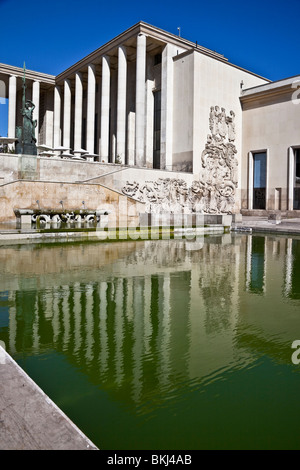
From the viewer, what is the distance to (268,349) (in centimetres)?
352

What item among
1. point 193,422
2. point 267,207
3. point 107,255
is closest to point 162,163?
point 267,207

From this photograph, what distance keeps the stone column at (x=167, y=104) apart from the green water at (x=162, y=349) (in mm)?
21345

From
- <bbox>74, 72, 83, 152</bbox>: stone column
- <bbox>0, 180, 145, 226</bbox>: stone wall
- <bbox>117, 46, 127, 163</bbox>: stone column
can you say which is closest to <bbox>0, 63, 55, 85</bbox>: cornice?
<bbox>74, 72, 83, 152</bbox>: stone column

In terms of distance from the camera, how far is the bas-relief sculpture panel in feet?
79.4

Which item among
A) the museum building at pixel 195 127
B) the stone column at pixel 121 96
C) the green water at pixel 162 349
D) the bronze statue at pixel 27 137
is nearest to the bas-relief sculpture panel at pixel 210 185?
the museum building at pixel 195 127

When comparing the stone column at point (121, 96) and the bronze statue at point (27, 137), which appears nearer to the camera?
the bronze statue at point (27, 137)

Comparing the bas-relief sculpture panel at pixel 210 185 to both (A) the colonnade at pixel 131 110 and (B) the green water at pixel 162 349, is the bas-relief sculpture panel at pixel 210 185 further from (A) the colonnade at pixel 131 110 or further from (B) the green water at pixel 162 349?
(B) the green water at pixel 162 349

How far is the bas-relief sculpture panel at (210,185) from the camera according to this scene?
24203 mm

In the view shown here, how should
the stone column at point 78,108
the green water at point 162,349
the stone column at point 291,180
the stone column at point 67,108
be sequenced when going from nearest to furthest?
the green water at point 162,349 → the stone column at point 291,180 → the stone column at point 78,108 → the stone column at point 67,108

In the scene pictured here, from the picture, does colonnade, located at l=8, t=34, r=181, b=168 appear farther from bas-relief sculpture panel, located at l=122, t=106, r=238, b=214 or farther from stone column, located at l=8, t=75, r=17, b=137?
bas-relief sculpture panel, located at l=122, t=106, r=238, b=214

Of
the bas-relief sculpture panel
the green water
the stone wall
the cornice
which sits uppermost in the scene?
the cornice

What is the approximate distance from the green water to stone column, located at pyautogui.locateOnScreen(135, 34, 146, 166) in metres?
20.4
